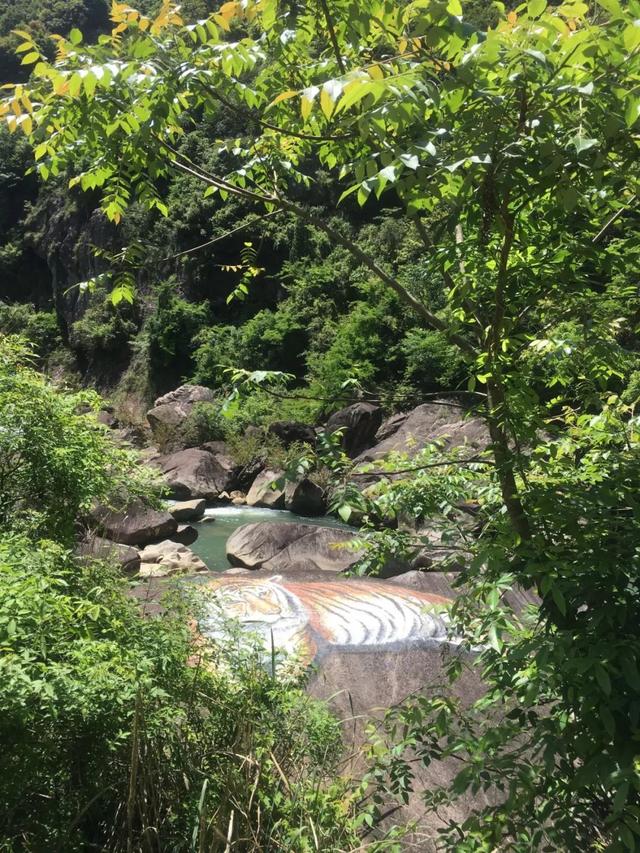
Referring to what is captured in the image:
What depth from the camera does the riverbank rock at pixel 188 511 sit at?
1204cm

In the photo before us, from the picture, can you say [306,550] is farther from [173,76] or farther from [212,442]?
[212,442]

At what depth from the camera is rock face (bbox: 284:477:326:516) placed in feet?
40.8

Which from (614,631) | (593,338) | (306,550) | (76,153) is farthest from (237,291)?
(306,550)

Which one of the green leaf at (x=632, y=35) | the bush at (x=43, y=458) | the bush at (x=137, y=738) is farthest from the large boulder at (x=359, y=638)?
the green leaf at (x=632, y=35)

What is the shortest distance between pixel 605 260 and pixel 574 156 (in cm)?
35

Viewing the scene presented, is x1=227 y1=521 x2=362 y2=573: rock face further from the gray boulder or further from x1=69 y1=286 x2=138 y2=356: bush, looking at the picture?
x1=69 y1=286 x2=138 y2=356: bush

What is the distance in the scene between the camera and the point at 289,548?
8.20 meters

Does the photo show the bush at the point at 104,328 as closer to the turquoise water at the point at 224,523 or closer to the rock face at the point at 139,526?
the turquoise water at the point at 224,523

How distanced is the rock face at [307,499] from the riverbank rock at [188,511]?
5.41 ft

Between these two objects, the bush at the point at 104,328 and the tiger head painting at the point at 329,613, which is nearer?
the tiger head painting at the point at 329,613

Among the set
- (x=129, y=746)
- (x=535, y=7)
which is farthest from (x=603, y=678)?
(x=129, y=746)

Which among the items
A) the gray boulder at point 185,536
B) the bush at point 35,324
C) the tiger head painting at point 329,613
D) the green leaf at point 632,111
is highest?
the green leaf at point 632,111

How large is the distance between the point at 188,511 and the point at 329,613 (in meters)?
7.46

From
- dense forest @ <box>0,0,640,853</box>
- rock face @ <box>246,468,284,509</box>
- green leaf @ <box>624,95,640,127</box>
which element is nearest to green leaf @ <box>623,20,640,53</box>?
dense forest @ <box>0,0,640,853</box>
